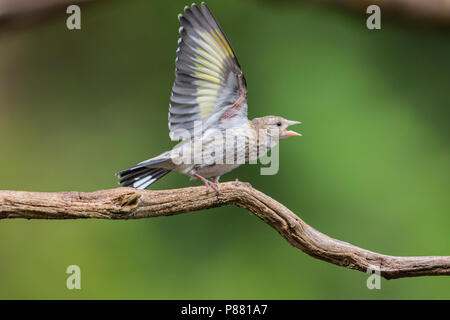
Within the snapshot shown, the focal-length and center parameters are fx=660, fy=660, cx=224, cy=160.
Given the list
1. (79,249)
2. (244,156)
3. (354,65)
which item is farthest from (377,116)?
(79,249)

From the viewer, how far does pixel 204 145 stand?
3750 mm

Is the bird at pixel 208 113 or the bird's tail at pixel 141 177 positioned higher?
the bird at pixel 208 113

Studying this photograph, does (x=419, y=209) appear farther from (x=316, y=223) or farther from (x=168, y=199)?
(x=168, y=199)

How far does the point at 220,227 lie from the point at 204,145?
2.25 metres

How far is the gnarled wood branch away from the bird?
0.98ft

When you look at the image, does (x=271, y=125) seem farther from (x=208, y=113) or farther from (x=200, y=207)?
(x=200, y=207)

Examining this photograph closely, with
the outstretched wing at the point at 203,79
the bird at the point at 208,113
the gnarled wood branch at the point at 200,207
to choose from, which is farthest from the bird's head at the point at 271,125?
the gnarled wood branch at the point at 200,207

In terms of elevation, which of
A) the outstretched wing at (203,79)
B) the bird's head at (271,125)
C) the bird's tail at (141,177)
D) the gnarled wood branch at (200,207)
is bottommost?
the gnarled wood branch at (200,207)

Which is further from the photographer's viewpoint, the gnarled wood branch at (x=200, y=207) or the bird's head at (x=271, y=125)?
the bird's head at (x=271, y=125)

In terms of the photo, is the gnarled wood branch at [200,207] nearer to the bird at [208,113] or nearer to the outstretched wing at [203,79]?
the bird at [208,113]

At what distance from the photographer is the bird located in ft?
11.9

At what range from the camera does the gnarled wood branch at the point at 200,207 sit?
3.20 meters

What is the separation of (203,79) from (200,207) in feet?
2.50

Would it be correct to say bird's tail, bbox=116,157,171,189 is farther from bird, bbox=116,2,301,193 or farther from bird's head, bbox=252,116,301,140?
bird's head, bbox=252,116,301,140
